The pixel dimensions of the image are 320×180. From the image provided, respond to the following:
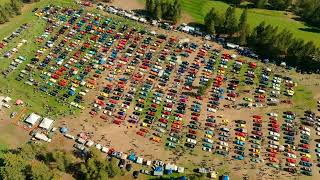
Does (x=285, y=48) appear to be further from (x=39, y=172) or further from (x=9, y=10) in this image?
(x=9, y=10)

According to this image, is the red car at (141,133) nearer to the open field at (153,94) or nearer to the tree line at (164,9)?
the open field at (153,94)

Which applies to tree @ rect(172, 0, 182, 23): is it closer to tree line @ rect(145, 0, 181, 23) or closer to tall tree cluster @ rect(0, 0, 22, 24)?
tree line @ rect(145, 0, 181, 23)

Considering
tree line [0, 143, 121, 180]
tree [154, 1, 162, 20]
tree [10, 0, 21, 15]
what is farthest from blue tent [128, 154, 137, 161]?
tree [10, 0, 21, 15]

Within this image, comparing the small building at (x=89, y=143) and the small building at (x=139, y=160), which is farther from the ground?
the small building at (x=89, y=143)

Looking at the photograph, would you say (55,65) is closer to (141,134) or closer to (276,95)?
(141,134)

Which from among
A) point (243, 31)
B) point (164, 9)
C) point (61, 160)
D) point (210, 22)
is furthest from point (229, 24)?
point (61, 160)

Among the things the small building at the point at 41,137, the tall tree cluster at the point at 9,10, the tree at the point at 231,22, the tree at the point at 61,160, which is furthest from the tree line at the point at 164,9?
the tree at the point at 61,160

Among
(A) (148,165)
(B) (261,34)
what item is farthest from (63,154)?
(B) (261,34)

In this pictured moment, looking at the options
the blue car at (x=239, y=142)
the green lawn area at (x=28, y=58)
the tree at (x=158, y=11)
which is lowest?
the blue car at (x=239, y=142)

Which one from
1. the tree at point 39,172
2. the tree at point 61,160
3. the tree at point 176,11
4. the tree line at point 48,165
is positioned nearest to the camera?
the tree at point 39,172
